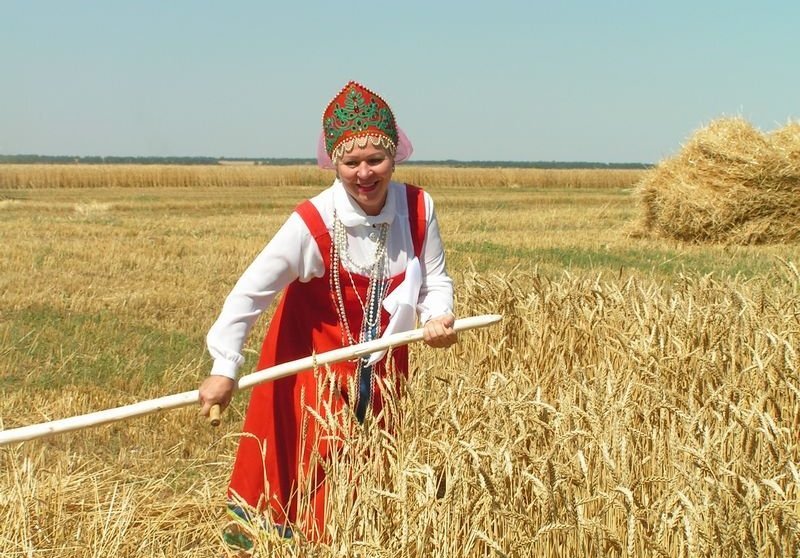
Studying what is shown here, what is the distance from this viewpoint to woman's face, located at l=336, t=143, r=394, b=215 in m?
3.08

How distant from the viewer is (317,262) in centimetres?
315

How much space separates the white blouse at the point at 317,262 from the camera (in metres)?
3.01

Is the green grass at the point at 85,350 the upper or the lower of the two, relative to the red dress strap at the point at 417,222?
lower

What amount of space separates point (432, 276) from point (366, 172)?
1.46ft

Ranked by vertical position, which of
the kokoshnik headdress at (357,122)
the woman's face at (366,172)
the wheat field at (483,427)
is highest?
the kokoshnik headdress at (357,122)

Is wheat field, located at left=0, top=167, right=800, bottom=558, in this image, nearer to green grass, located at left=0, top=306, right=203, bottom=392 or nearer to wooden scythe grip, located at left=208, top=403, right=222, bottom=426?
green grass, located at left=0, top=306, right=203, bottom=392

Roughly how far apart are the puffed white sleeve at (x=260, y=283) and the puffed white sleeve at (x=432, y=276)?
351mm

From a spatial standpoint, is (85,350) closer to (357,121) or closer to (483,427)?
(357,121)

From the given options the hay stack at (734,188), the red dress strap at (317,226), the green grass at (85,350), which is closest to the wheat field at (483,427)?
the green grass at (85,350)

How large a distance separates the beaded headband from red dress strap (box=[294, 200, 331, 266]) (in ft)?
0.57

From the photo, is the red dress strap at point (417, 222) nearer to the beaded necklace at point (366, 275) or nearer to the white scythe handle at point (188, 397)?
the beaded necklace at point (366, 275)

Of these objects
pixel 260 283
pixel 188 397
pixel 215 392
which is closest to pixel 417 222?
pixel 260 283

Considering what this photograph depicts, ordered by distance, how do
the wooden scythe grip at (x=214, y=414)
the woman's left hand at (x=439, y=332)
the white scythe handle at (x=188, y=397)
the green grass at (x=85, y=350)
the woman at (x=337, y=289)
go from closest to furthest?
the white scythe handle at (x=188, y=397), the wooden scythe grip at (x=214, y=414), the woman's left hand at (x=439, y=332), the woman at (x=337, y=289), the green grass at (x=85, y=350)

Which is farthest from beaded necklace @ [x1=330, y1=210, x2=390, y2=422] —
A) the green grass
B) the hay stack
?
the hay stack
